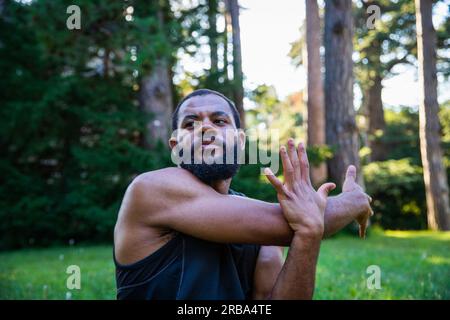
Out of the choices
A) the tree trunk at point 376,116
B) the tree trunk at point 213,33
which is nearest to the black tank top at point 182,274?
the tree trunk at point 213,33

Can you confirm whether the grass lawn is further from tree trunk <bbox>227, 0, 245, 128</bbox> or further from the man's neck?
tree trunk <bbox>227, 0, 245, 128</bbox>

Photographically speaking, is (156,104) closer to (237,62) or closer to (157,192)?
(237,62)

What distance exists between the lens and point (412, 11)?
17.1m

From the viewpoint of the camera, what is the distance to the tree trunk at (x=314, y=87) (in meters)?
11.3

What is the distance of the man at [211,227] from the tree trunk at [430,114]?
1117 cm

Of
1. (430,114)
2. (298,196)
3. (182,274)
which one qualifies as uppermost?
(430,114)

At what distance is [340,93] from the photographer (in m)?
9.77

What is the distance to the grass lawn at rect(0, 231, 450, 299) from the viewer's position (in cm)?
383

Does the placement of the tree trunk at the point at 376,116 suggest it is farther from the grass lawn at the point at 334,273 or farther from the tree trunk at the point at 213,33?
the grass lawn at the point at 334,273

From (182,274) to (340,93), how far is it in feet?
28.6

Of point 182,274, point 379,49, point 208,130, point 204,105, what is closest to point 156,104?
point 204,105

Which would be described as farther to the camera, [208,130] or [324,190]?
[208,130]
